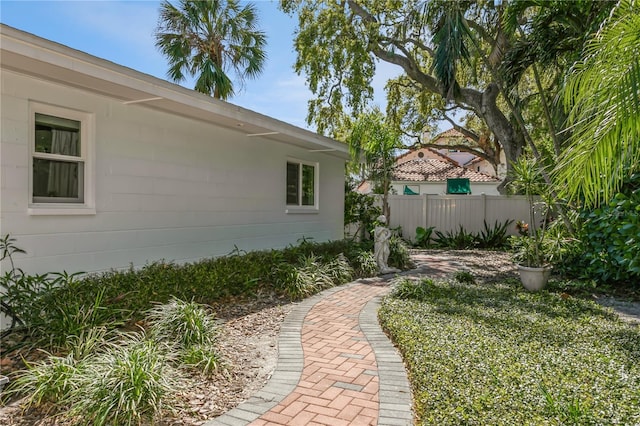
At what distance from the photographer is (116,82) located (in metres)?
5.12

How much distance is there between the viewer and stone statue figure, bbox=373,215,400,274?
929 cm

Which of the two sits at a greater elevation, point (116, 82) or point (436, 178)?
point (436, 178)

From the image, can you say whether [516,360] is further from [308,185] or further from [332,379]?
[308,185]

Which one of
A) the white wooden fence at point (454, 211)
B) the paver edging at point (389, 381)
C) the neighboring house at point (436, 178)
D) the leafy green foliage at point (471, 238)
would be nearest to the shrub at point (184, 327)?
the paver edging at point (389, 381)

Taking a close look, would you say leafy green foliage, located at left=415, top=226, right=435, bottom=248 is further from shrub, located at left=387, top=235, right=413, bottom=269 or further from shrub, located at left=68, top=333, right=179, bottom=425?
shrub, located at left=68, top=333, right=179, bottom=425

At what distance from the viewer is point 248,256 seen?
7629 mm

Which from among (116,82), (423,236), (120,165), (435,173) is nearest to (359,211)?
(423,236)

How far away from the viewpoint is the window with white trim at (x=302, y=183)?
401 inches

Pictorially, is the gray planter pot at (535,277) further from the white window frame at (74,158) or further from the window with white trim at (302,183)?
the white window frame at (74,158)

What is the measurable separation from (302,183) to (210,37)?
7177 millimetres

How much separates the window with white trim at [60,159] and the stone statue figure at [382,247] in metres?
5.81

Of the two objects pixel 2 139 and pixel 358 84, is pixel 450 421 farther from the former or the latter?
pixel 358 84

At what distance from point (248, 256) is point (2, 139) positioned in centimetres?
406

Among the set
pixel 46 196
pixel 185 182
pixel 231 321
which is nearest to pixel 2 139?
pixel 46 196
